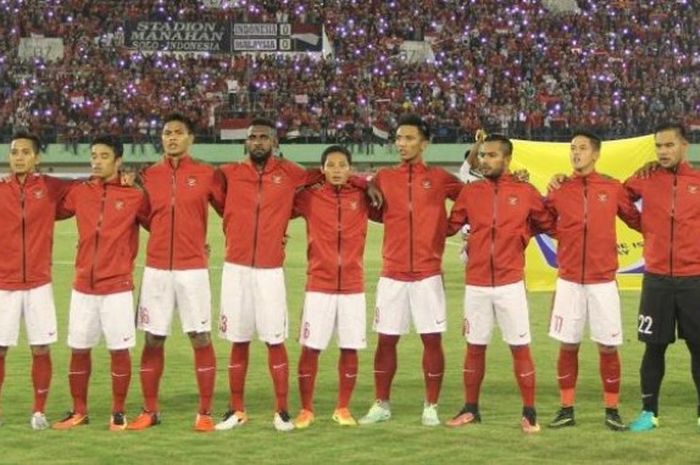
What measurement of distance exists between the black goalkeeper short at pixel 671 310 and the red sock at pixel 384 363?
6.10 feet

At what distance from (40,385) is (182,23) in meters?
38.1

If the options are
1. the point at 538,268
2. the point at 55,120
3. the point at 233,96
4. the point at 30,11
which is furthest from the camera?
the point at 30,11

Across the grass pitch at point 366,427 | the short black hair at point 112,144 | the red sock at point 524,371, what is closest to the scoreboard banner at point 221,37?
the grass pitch at point 366,427

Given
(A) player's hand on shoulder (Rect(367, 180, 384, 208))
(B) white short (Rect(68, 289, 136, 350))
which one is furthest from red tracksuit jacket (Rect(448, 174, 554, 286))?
(B) white short (Rect(68, 289, 136, 350))

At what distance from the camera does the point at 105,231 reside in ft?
29.7

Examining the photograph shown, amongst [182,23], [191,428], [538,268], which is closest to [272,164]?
[191,428]

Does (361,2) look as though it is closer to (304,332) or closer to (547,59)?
(547,59)

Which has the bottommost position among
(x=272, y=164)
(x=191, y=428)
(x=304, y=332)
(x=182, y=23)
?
(x=191, y=428)

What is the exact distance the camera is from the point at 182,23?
151 ft

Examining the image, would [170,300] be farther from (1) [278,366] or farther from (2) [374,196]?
(2) [374,196]

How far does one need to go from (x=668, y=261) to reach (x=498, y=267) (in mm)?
1242

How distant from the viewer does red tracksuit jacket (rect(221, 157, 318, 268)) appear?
9141 mm

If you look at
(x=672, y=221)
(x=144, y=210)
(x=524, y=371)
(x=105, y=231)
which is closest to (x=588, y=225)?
(x=672, y=221)

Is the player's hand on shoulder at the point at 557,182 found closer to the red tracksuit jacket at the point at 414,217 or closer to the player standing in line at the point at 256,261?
the red tracksuit jacket at the point at 414,217
